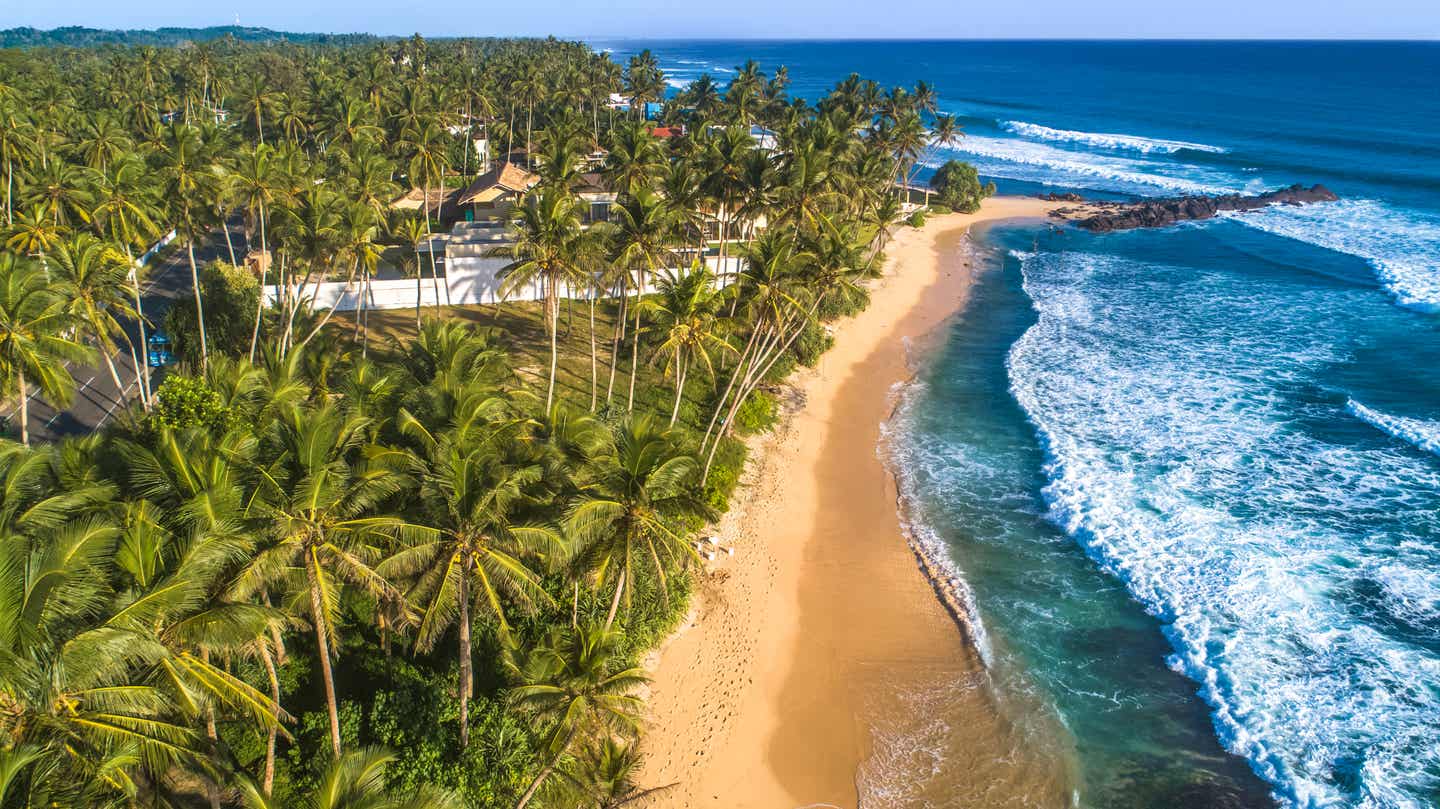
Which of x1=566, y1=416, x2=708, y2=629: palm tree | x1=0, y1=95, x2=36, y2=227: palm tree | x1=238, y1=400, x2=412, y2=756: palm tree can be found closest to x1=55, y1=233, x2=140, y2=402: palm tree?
x1=238, y1=400, x2=412, y2=756: palm tree

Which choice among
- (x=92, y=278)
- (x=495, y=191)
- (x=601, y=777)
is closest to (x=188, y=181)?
(x=92, y=278)

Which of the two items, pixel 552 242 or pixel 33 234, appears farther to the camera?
pixel 33 234

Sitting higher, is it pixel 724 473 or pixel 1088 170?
pixel 1088 170

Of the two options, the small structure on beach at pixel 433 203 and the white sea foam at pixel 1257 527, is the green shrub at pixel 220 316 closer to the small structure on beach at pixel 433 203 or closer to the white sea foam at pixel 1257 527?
the small structure on beach at pixel 433 203

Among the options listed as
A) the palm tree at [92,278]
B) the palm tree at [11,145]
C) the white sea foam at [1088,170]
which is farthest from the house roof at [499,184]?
the white sea foam at [1088,170]

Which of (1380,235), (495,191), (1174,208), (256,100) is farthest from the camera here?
(1174,208)

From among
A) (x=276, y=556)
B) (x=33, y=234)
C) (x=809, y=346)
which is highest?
(x=33, y=234)

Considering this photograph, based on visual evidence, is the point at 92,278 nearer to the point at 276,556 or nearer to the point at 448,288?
the point at 276,556
